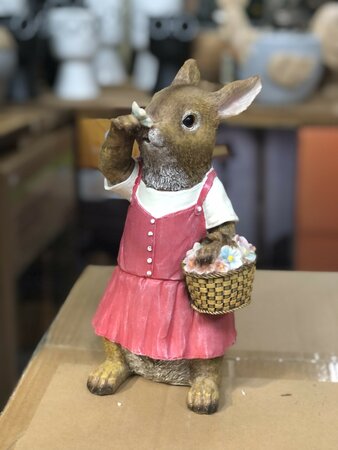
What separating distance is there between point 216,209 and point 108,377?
0.22 metres

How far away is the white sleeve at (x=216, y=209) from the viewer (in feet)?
2.43

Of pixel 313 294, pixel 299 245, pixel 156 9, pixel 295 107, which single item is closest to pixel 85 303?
pixel 313 294

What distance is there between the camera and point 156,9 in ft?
5.24

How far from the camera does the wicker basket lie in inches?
27.5

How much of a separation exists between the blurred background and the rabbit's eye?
0.51 metres

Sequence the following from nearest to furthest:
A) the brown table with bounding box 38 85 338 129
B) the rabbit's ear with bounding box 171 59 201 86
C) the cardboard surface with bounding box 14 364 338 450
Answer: the cardboard surface with bounding box 14 364 338 450
the rabbit's ear with bounding box 171 59 201 86
the brown table with bounding box 38 85 338 129

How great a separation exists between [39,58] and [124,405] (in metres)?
1.03

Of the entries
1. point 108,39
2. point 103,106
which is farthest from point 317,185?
point 108,39

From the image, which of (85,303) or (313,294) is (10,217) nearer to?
(85,303)

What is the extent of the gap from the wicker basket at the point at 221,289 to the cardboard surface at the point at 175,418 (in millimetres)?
114

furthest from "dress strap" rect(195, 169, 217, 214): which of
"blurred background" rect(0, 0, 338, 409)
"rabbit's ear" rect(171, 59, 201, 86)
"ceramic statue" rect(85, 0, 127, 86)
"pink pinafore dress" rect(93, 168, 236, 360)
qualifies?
"ceramic statue" rect(85, 0, 127, 86)

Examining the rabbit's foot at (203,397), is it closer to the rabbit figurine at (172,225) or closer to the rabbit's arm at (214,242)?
the rabbit figurine at (172,225)

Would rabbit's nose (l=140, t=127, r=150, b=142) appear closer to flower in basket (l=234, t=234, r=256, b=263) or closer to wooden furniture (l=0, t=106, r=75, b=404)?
flower in basket (l=234, t=234, r=256, b=263)

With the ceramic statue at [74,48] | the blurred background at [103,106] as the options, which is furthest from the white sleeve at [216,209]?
the ceramic statue at [74,48]
